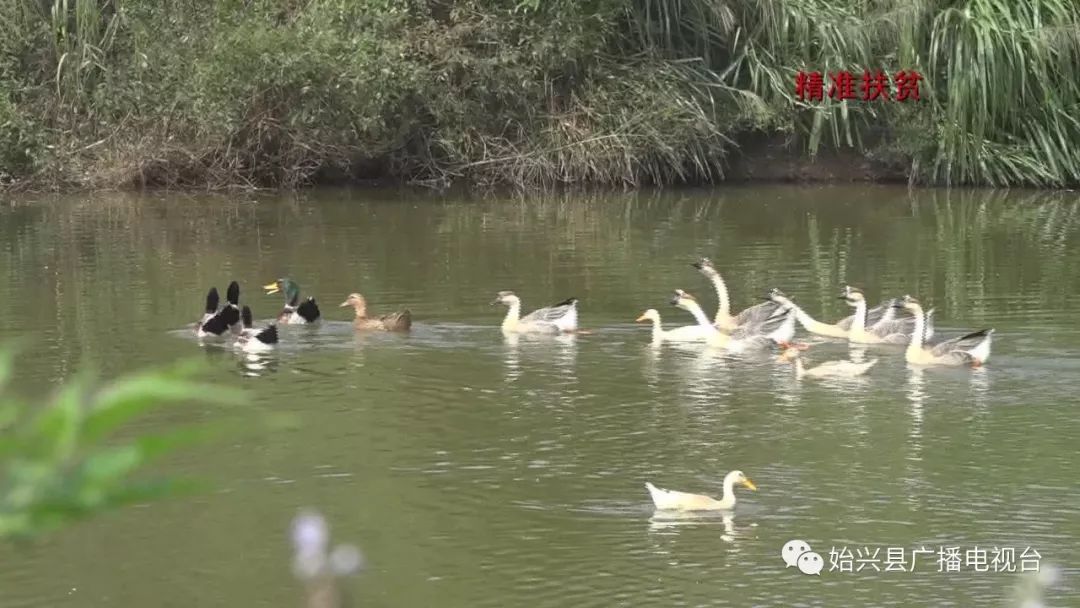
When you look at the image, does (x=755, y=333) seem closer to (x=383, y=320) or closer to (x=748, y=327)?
(x=748, y=327)

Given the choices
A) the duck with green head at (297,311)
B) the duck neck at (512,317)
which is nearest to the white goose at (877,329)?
the duck neck at (512,317)

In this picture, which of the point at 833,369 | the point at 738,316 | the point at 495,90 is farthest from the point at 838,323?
the point at 495,90

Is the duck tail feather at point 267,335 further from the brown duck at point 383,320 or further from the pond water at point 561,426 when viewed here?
the brown duck at point 383,320

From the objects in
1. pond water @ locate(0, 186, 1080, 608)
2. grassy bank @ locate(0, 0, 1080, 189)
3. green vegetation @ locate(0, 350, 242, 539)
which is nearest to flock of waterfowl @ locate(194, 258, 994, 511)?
pond water @ locate(0, 186, 1080, 608)

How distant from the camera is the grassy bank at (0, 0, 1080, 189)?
26.0 metres

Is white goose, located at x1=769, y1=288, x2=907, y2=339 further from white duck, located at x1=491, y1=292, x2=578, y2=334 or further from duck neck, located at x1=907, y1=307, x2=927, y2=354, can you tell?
white duck, located at x1=491, y1=292, x2=578, y2=334

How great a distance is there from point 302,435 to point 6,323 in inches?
197

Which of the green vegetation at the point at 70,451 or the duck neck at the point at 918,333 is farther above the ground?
the green vegetation at the point at 70,451

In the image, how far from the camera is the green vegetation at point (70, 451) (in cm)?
126

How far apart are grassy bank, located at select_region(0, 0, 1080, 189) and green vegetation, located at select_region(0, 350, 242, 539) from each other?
24.7 metres

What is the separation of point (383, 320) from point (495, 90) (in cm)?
1422

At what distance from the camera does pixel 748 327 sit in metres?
13.2

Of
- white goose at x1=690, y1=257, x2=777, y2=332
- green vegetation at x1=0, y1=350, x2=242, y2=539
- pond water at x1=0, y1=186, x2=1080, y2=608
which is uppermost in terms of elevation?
green vegetation at x1=0, y1=350, x2=242, y2=539

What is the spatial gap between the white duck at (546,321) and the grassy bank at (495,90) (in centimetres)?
1275
